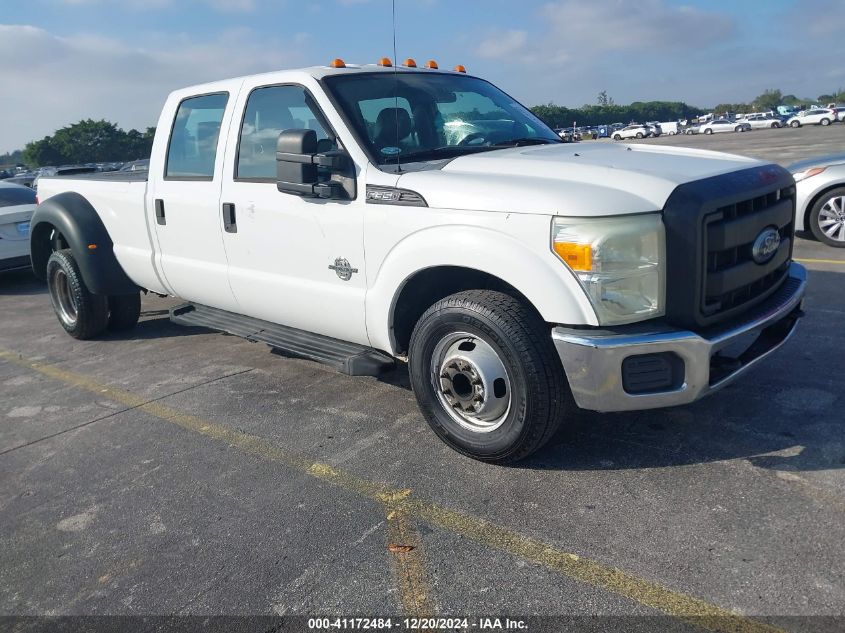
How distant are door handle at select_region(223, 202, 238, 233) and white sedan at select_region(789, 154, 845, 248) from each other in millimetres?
6403

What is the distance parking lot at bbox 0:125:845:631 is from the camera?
256 centimetres

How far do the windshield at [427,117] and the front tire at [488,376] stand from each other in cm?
102

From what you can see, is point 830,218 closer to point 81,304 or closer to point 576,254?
point 576,254

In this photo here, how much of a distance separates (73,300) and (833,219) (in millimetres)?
8099

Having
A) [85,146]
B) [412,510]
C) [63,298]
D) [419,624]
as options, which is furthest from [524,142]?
[85,146]

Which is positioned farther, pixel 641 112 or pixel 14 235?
pixel 641 112

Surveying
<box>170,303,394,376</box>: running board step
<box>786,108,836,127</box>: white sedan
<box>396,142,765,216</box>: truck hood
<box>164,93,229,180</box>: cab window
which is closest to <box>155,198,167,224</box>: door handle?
<box>164,93,229,180</box>: cab window

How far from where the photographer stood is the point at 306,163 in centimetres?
376

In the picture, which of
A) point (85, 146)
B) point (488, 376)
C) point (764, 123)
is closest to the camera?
point (488, 376)

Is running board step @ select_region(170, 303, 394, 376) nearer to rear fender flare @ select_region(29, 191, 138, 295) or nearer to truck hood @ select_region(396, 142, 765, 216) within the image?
rear fender flare @ select_region(29, 191, 138, 295)

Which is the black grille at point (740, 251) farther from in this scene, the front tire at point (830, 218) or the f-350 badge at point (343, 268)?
the front tire at point (830, 218)

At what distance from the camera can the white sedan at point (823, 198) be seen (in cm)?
802

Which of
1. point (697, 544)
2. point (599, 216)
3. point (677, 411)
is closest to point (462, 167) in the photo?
point (599, 216)

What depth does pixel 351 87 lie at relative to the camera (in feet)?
13.9
